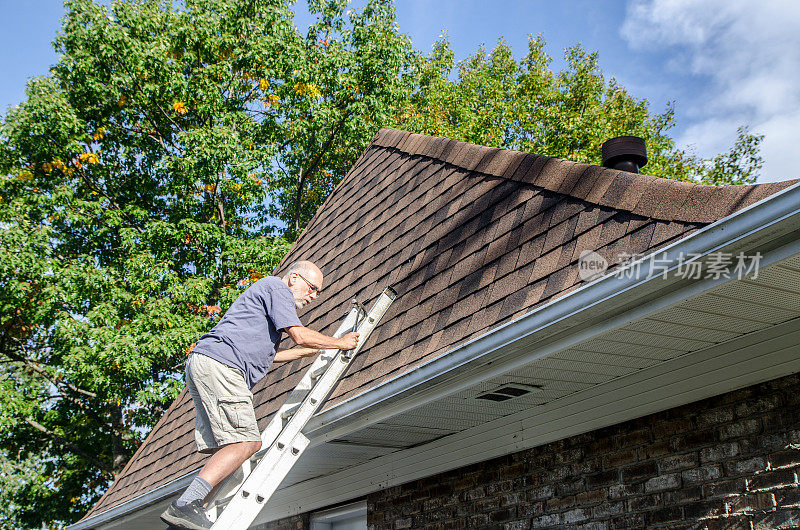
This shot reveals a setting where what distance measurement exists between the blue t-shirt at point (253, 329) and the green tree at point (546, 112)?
20520mm

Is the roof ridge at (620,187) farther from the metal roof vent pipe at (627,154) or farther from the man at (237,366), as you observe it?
the man at (237,366)

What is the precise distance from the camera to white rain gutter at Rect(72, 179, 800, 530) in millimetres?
2373

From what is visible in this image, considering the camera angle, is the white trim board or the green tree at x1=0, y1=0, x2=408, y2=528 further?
the green tree at x1=0, y1=0, x2=408, y2=528

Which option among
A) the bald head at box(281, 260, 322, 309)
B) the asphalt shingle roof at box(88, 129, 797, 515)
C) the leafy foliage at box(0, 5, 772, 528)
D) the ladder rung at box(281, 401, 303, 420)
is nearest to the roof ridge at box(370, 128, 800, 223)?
the asphalt shingle roof at box(88, 129, 797, 515)

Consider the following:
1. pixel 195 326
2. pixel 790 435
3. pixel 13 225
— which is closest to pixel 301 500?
pixel 790 435

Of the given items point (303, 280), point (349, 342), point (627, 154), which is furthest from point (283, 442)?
point (627, 154)

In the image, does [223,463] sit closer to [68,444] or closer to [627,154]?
[627,154]

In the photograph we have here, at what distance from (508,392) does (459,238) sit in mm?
1377

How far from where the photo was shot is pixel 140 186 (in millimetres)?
19891

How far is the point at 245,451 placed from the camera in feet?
13.2

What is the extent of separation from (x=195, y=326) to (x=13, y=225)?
16.9 feet

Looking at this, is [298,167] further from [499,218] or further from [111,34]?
[499,218]

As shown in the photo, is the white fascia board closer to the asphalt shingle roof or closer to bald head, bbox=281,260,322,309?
the asphalt shingle roof

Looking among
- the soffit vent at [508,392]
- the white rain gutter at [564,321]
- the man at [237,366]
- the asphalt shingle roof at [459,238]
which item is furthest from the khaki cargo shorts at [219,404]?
the soffit vent at [508,392]
